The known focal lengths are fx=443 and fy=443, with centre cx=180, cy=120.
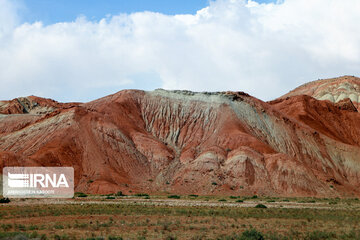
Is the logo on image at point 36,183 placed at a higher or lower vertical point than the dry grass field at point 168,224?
higher

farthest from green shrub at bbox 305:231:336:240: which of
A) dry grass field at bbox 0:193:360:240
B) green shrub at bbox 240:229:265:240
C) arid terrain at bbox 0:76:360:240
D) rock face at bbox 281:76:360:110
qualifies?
rock face at bbox 281:76:360:110

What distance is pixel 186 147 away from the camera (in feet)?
264

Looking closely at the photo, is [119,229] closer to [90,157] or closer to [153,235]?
[153,235]

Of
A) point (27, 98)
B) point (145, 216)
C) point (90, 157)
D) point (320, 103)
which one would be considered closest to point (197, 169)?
point (90, 157)

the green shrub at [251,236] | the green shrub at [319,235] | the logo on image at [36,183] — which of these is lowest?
the green shrub at [319,235]

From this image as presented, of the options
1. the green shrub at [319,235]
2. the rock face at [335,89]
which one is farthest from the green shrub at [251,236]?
the rock face at [335,89]

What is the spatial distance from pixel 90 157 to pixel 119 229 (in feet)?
147

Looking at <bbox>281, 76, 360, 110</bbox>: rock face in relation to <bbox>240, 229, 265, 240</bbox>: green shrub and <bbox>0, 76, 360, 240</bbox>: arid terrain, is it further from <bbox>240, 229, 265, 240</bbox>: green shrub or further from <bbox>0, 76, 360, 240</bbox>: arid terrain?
<bbox>240, 229, 265, 240</bbox>: green shrub

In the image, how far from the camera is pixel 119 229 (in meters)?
26.0

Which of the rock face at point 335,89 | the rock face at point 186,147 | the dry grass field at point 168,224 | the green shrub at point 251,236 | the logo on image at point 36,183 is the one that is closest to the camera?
the green shrub at point 251,236

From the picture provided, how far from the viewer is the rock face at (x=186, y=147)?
219 feet

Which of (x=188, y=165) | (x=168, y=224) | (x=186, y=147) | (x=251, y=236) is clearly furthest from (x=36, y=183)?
(x=251, y=236)

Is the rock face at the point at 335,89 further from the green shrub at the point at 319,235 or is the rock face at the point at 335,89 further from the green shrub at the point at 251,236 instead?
the green shrub at the point at 251,236

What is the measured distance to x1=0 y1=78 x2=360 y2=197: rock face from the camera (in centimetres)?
6688
